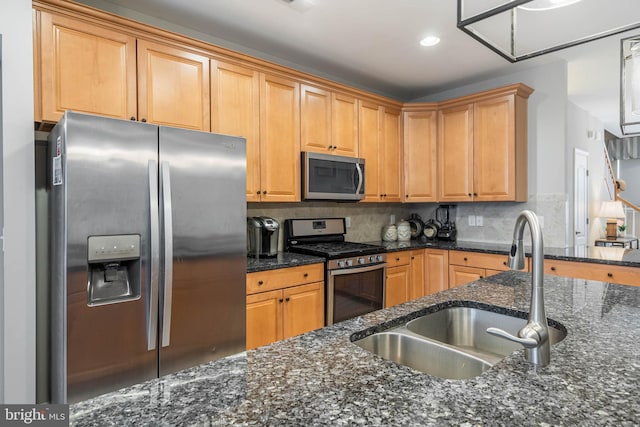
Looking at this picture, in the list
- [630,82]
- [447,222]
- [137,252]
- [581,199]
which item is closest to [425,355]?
[630,82]

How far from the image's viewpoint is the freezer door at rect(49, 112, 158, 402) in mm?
1612

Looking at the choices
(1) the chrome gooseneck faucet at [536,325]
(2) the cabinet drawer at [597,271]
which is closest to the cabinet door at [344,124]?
(2) the cabinet drawer at [597,271]

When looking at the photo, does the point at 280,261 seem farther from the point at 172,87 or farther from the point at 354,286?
the point at 172,87

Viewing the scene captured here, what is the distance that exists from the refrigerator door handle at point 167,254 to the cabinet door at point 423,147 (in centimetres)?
287

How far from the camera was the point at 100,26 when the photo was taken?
2092 mm

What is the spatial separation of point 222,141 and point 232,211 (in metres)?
0.42

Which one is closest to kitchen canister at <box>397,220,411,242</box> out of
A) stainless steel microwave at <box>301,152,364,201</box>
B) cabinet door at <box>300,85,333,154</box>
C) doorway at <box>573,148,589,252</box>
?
stainless steel microwave at <box>301,152,364,201</box>

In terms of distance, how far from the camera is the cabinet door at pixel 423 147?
13.2 feet

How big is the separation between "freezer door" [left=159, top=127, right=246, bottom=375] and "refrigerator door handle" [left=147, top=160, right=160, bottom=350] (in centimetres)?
3

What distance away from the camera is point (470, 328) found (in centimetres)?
144

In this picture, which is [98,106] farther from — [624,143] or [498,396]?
[624,143]

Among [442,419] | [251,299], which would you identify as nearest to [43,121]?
[251,299]

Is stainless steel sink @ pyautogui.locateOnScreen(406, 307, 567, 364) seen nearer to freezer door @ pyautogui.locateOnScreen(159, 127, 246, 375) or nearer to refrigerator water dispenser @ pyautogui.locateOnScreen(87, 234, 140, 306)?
freezer door @ pyautogui.locateOnScreen(159, 127, 246, 375)

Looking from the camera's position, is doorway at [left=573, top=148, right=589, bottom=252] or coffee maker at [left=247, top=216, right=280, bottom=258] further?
doorway at [left=573, top=148, right=589, bottom=252]
